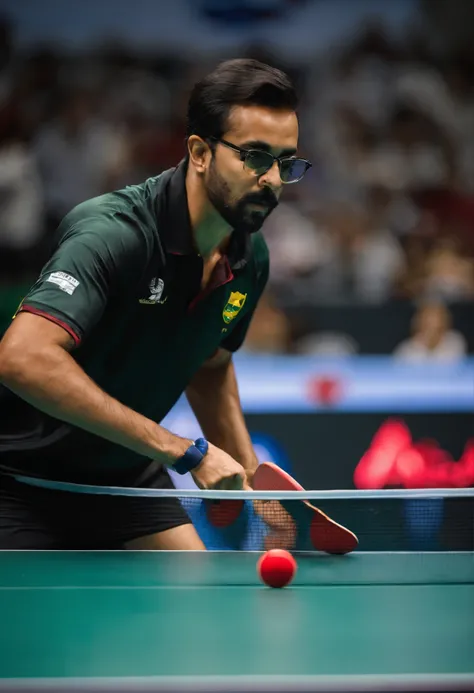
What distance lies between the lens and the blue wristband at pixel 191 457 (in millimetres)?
2838

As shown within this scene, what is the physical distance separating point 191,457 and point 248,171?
0.80 m

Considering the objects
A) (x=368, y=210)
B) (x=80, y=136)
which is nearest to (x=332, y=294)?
(x=368, y=210)

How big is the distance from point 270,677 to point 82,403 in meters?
0.97

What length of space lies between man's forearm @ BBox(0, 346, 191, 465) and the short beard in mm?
668

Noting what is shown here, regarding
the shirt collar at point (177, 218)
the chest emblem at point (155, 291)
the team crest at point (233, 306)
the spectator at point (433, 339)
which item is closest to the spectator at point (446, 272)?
the spectator at point (433, 339)

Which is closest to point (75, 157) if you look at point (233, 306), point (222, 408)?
point (222, 408)

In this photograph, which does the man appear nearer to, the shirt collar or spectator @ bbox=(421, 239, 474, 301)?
the shirt collar

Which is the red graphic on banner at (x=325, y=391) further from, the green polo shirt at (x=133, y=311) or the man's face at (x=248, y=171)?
the man's face at (x=248, y=171)

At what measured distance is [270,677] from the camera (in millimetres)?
1995

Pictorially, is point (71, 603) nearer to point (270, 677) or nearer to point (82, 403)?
point (82, 403)

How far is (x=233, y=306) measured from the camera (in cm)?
351

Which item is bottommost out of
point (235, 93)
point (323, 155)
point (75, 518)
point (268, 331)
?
point (75, 518)

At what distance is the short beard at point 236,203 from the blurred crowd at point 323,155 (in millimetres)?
5842

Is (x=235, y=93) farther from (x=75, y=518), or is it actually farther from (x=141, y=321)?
(x=75, y=518)
